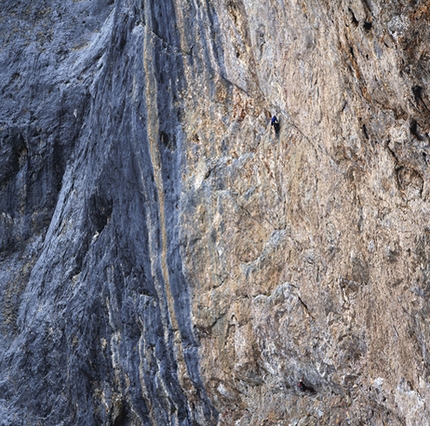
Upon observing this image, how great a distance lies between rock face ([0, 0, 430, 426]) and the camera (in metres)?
6.95

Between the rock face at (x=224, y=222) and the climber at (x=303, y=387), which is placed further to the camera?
the climber at (x=303, y=387)

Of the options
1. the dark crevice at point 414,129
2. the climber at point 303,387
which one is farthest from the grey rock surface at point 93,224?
the dark crevice at point 414,129

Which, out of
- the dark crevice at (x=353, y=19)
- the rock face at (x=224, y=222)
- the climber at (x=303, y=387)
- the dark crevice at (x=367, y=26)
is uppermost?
the dark crevice at (x=353, y=19)

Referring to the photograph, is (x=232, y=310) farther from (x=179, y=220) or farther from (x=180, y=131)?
(x=180, y=131)

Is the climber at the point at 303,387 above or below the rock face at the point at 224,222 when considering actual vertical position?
below

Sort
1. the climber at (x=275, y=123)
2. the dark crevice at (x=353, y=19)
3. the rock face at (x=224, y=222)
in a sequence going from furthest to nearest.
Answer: the climber at (x=275, y=123) < the rock face at (x=224, y=222) < the dark crevice at (x=353, y=19)

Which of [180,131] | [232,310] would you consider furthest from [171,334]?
[180,131]

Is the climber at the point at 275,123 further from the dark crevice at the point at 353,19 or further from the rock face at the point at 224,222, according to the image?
the dark crevice at the point at 353,19

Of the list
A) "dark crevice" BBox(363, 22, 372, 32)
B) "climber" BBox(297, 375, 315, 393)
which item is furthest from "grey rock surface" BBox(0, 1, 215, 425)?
"dark crevice" BBox(363, 22, 372, 32)

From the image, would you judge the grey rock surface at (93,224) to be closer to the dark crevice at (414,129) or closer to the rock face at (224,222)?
the rock face at (224,222)

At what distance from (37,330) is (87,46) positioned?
571cm

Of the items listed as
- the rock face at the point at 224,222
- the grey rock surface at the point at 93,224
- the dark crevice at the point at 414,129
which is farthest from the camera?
the grey rock surface at the point at 93,224

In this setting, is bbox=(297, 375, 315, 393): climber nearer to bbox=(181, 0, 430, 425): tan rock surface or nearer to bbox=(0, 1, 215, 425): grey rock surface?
bbox=(181, 0, 430, 425): tan rock surface

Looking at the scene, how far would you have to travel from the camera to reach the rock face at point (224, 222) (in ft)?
22.8
